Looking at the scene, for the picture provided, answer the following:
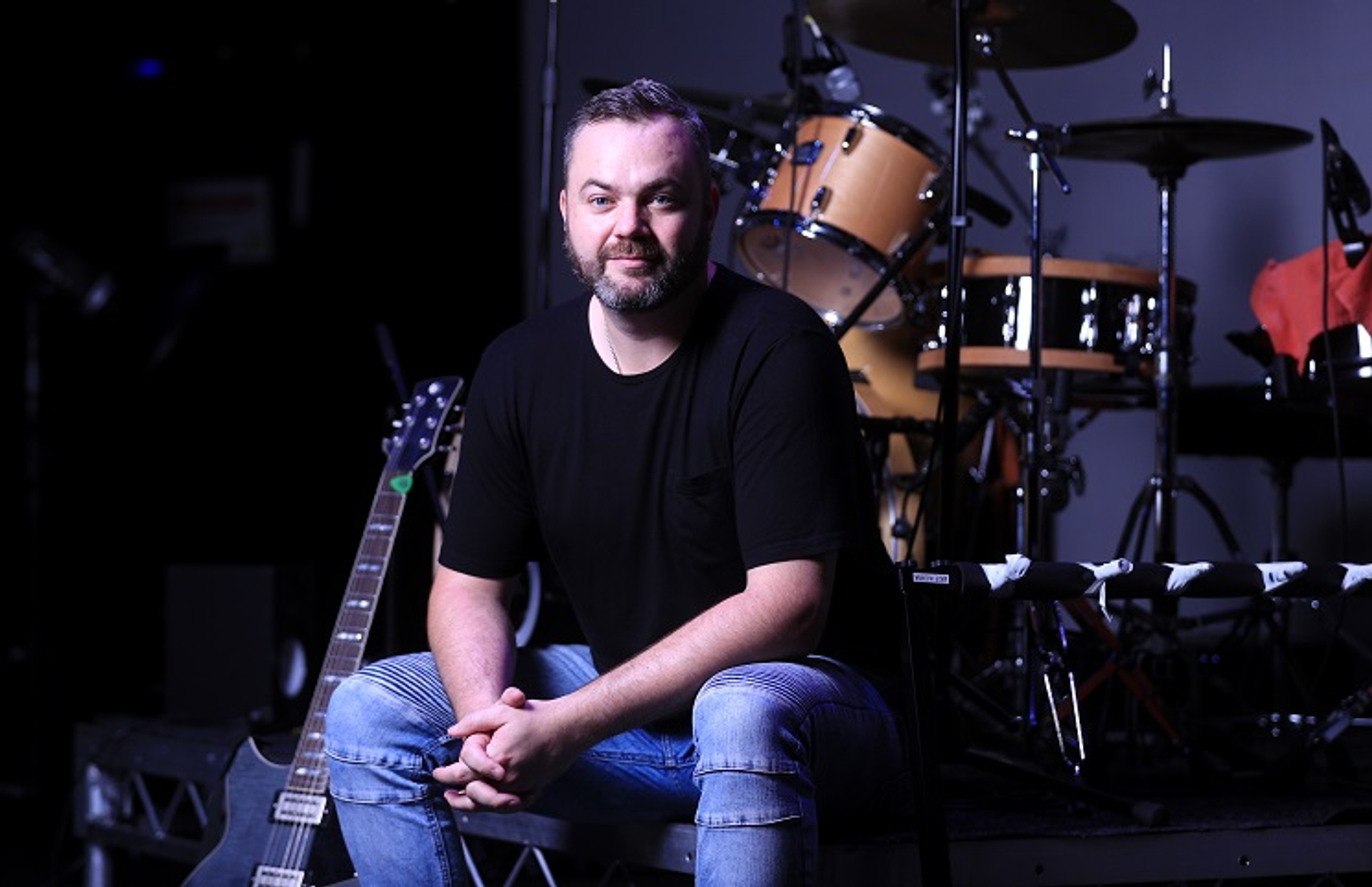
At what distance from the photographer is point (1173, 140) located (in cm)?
365

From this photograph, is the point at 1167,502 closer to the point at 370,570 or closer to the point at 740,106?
the point at 740,106

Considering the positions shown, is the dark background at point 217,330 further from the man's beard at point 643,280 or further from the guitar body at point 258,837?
the man's beard at point 643,280

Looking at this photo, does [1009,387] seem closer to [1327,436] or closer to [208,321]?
[1327,436]

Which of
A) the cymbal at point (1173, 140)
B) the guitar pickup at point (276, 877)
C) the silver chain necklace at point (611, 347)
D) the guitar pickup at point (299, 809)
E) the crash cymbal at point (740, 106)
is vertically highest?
the crash cymbal at point (740, 106)

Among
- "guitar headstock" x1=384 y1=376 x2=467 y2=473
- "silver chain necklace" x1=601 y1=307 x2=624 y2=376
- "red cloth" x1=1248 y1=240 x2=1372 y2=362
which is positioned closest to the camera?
"silver chain necklace" x1=601 y1=307 x2=624 y2=376

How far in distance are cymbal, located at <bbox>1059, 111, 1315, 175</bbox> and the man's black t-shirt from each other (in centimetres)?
135

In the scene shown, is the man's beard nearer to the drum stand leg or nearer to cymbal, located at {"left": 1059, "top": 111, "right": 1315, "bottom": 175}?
cymbal, located at {"left": 1059, "top": 111, "right": 1315, "bottom": 175}

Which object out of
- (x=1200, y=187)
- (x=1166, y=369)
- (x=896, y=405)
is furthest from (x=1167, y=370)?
(x=1200, y=187)

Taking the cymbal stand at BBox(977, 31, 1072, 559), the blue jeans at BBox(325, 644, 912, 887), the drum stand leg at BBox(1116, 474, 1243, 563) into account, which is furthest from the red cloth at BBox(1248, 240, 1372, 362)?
the blue jeans at BBox(325, 644, 912, 887)

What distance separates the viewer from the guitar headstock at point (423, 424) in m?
3.04

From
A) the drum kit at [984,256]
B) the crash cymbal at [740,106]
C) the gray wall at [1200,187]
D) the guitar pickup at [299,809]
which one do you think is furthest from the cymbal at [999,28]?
the guitar pickup at [299,809]

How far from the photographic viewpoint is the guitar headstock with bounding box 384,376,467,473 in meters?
3.04

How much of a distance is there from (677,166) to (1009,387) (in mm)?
1735

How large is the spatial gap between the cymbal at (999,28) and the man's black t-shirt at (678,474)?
4.05 feet
